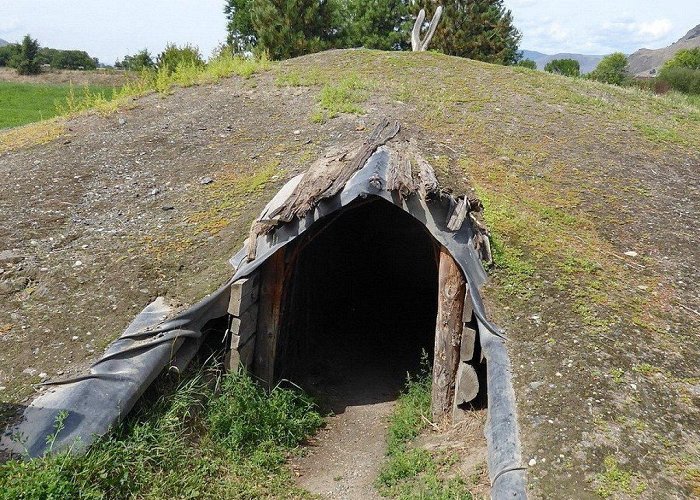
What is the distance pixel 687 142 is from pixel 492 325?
7464mm

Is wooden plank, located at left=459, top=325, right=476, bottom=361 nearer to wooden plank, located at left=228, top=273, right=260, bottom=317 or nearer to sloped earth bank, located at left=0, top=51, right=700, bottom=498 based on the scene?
sloped earth bank, located at left=0, top=51, right=700, bottom=498

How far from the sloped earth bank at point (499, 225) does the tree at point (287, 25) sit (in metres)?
9.32

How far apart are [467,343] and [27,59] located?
135 feet

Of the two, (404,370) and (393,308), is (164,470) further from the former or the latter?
(393,308)

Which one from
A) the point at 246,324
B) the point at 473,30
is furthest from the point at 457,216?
the point at 473,30

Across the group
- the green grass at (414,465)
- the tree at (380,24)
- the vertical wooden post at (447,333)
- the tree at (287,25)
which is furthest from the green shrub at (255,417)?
the tree at (380,24)

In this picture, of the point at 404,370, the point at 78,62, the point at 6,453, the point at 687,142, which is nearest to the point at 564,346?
the point at 404,370

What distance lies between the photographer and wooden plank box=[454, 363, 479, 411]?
4.92m

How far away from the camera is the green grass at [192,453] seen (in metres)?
3.62

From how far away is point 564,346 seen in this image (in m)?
4.62

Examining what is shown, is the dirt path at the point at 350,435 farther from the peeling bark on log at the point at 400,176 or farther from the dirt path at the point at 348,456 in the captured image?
the peeling bark on log at the point at 400,176

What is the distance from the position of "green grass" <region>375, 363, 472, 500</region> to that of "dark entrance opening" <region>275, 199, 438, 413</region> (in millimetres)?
613

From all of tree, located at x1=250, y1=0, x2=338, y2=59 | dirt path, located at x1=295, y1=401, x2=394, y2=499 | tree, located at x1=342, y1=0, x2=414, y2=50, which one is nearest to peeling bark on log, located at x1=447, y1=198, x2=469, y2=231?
dirt path, located at x1=295, y1=401, x2=394, y2=499

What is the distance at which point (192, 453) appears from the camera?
4.40 m
